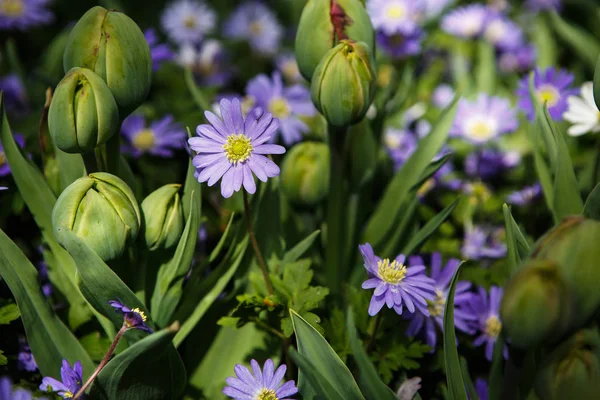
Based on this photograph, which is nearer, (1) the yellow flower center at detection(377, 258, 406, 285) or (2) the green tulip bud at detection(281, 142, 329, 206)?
(1) the yellow flower center at detection(377, 258, 406, 285)

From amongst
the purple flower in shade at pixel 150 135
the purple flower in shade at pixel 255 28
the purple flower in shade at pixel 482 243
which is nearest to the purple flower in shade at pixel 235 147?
the purple flower in shade at pixel 150 135

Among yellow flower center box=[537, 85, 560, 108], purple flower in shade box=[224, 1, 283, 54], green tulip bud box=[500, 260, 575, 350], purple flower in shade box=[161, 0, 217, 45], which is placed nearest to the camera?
green tulip bud box=[500, 260, 575, 350]

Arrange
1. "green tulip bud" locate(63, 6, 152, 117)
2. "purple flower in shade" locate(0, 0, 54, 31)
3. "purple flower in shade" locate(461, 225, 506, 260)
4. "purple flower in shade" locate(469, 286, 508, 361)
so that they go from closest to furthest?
"green tulip bud" locate(63, 6, 152, 117) → "purple flower in shade" locate(469, 286, 508, 361) → "purple flower in shade" locate(461, 225, 506, 260) → "purple flower in shade" locate(0, 0, 54, 31)

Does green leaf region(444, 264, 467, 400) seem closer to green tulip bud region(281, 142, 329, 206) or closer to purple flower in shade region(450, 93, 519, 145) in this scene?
green tulip bud region(281, 142, 329, 206)

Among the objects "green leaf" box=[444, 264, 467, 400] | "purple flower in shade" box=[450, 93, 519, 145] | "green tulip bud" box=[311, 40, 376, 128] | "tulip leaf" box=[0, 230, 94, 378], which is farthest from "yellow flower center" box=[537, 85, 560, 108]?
"tulip leaf" box=[0, 230, 94, 378]

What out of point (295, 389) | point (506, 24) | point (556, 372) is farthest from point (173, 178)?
point (506, 24)

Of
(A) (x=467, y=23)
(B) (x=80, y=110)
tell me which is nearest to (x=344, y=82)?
(B) (x=80, y=110)

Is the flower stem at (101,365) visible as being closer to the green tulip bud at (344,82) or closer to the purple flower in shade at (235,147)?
the purple flower in shade at (235,147)

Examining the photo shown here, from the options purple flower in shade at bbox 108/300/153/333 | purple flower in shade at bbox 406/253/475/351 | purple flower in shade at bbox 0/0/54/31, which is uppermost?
purple flower in shade at bbox 0/0/54/31

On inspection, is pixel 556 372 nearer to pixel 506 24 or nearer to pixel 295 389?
pixel 295 389
